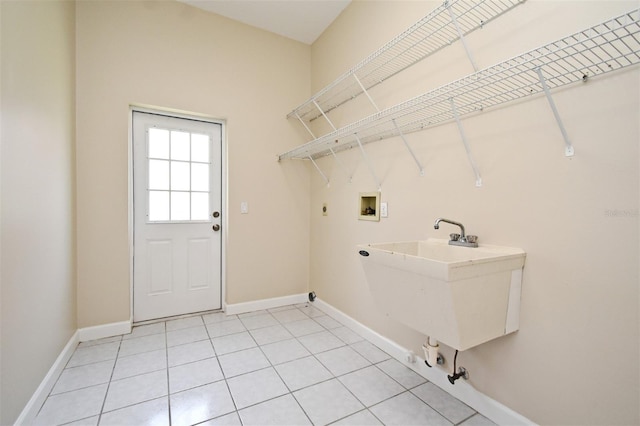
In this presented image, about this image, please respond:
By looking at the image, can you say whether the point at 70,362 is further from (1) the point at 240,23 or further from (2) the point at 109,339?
(1) the point at 240,23

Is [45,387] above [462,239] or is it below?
below

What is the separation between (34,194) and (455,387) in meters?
2.52

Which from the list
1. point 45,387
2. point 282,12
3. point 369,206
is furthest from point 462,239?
point 282,12

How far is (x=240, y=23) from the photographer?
2881 millimetres

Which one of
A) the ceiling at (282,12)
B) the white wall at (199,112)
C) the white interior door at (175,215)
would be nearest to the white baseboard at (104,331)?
the white wall at (199,112)

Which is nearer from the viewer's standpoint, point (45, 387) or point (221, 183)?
point (45, 387)

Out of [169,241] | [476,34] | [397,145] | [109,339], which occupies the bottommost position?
[109,339]

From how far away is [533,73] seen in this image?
1271 millimetres

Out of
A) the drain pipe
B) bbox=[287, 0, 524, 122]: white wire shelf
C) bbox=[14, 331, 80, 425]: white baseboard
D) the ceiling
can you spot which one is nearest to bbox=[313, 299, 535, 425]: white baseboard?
the drain pipe

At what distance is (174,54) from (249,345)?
8.49ft

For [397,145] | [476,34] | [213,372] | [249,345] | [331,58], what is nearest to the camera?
[476,34]

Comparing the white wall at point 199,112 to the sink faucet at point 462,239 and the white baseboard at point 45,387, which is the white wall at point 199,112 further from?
the sink faucet at point 462,239

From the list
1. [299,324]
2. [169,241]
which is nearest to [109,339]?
[169,241]

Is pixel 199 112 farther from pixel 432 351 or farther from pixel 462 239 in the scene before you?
pixel 432 351
